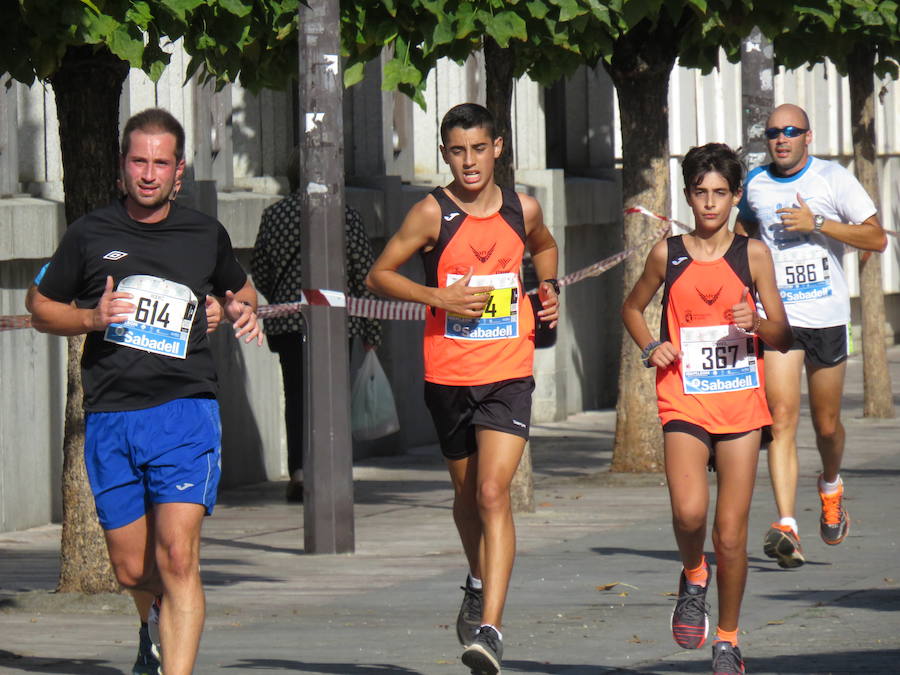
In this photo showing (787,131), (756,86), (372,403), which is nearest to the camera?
(787,131)

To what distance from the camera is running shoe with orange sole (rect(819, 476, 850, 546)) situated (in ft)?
33.6

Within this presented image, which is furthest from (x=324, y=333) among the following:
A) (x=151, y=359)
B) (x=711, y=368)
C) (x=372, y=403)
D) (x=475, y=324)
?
(x=151, y=359)

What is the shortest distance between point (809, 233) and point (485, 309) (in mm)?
3012

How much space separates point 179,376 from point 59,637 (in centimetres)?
195

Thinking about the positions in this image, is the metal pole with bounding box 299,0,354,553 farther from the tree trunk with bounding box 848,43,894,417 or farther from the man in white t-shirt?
the tree trunk with bounding box 848,43,894,417

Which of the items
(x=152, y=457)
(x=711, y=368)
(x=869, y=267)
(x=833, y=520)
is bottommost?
(x=833, y=520)

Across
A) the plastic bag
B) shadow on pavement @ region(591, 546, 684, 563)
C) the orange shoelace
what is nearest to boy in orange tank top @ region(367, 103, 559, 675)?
shadow on pavement @ region(591, 546, 684, 563)

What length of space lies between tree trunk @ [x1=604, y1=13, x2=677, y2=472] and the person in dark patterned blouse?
69.6 inches

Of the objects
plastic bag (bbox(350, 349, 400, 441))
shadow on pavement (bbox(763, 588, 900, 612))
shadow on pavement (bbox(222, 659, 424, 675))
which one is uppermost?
plastic bag (bbox(350, 349, 400, 441))

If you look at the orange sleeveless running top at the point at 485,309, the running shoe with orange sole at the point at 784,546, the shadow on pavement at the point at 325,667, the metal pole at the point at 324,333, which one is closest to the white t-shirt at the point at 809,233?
the running shoe with orange sole at the point at 784,546

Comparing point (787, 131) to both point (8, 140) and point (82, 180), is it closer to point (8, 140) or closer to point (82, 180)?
point (82, 180)

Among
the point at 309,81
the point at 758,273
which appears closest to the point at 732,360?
the point at 758,273

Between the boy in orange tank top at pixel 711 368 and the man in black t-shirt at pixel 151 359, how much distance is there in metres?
1.55

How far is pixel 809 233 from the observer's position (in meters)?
10.1
